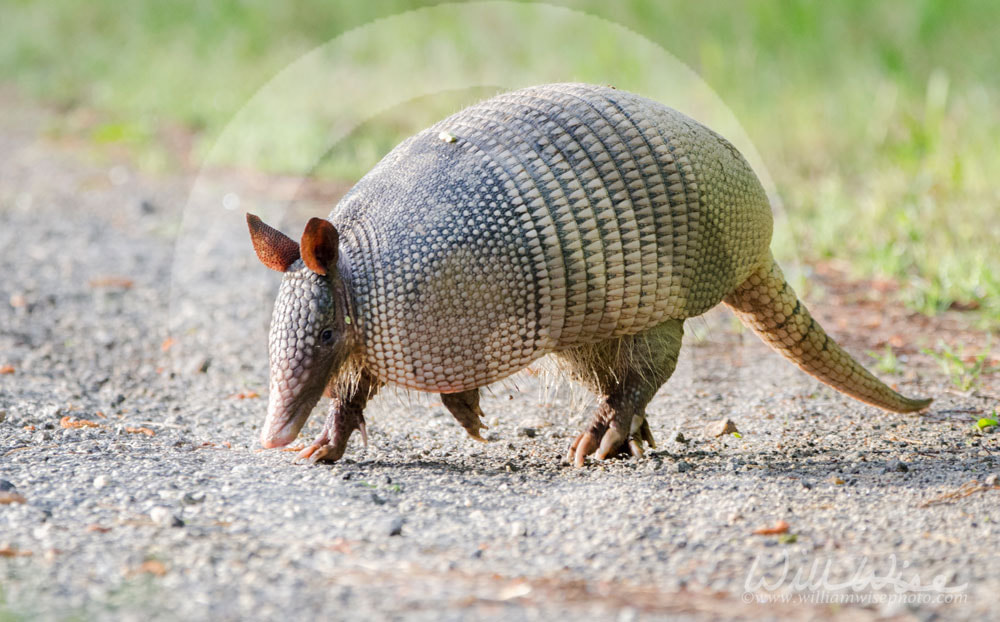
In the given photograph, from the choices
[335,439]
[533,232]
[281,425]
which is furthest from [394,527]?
[533,232]

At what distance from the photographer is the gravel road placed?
3242 mm

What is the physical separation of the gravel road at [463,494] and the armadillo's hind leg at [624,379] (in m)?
0.14

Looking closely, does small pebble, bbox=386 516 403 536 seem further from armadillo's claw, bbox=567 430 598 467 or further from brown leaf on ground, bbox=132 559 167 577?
armadillo's claw, bbox=567 430 598 467

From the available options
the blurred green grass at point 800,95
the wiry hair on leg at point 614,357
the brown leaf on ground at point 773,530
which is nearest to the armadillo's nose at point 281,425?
the wiry hair on leg at point 614,357

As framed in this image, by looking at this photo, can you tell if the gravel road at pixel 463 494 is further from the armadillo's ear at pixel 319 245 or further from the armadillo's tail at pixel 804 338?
the armadillo's ear at pixel 319 245

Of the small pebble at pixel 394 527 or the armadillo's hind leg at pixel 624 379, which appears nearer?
the small pebble at pixel 394 527

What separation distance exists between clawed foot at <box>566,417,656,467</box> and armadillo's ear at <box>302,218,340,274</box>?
56.8 inches

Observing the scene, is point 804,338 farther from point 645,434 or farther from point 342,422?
point 342,422

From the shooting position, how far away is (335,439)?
4.81 meters

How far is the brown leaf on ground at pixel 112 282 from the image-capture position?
316 inches

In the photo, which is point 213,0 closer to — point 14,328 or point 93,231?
point 93,231

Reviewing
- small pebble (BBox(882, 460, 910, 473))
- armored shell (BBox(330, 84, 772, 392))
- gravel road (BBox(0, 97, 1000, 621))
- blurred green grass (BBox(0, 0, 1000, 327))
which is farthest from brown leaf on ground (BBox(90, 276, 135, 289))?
small pebble (BBox(882, 460, 910, 473))

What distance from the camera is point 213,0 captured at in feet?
53.5

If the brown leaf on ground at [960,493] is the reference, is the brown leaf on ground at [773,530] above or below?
above
